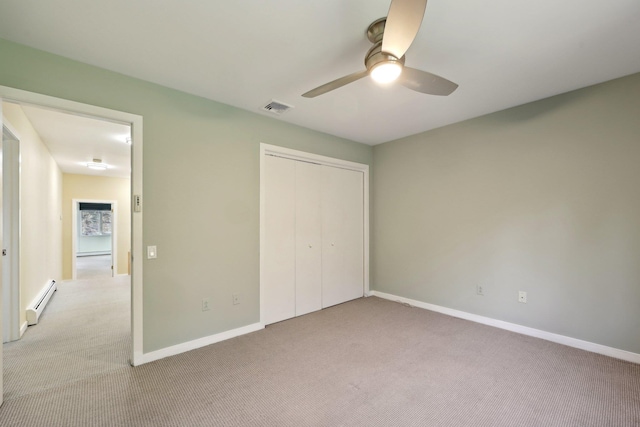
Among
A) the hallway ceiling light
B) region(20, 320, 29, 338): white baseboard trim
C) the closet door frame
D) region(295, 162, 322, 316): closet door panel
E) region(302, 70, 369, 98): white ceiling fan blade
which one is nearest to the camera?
region(302, 70, 369, 98): white ceiling fan blade

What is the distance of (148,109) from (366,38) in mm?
1968

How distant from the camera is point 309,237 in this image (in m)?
3.76

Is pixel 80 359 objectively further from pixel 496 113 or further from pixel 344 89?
pixel 496 113

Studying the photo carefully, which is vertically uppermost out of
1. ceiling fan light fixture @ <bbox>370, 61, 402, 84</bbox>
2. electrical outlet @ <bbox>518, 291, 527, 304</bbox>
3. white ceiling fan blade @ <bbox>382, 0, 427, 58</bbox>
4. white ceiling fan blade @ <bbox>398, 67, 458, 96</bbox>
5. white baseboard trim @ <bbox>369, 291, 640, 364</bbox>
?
white ceiling fan blade @ <bbox>382, 0, 427, 58</bbox>

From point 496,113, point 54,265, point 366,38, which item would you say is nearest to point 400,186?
point 496,113

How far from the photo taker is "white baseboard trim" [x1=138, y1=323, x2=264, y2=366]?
94.3 inches

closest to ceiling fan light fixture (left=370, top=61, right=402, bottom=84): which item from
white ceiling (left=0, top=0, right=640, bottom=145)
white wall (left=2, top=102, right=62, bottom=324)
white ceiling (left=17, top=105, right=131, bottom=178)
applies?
white ceiling (left=0, top=0, right=640, bottom=145)

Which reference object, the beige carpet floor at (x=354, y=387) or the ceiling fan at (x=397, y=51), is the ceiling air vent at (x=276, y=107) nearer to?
the ceiling fan at (x=397, y=51)

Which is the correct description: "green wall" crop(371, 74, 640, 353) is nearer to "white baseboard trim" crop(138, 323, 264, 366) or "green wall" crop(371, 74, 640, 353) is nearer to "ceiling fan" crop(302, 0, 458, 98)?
"ceiling fan" crop(302, 0, 458, 98)

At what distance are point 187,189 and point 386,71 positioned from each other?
208 cm

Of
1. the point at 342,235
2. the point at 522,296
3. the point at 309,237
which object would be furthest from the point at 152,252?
the point at 522,296

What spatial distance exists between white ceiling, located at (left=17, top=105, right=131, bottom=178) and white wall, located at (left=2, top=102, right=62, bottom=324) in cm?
12

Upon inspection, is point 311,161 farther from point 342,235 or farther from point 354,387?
point 354,387

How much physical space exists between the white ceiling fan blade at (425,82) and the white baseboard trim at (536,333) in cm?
272
